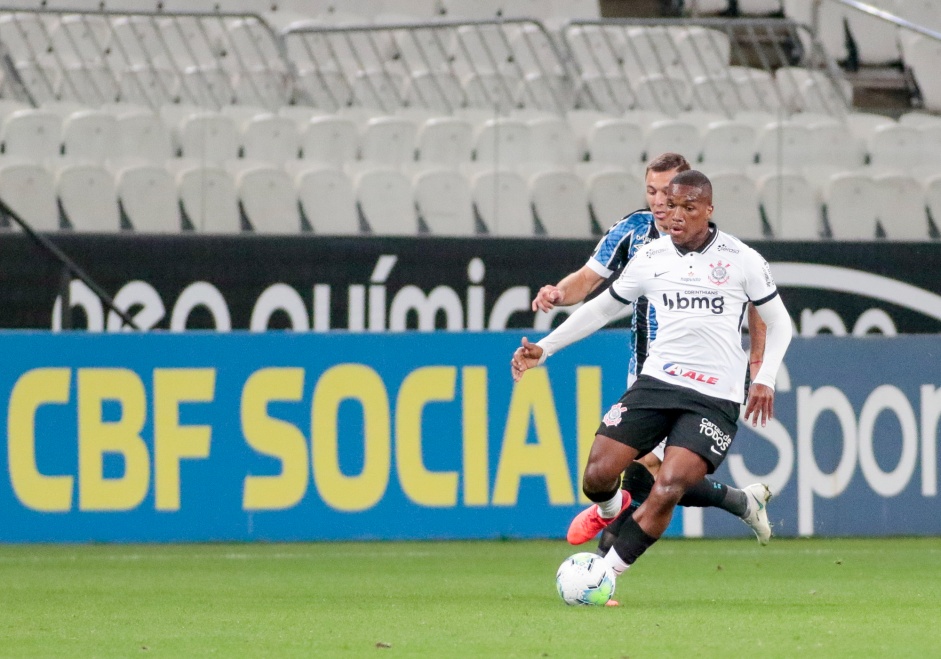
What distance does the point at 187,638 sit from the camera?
6.00m

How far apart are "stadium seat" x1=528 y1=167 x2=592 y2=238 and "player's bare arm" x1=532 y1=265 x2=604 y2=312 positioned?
5.44 meters

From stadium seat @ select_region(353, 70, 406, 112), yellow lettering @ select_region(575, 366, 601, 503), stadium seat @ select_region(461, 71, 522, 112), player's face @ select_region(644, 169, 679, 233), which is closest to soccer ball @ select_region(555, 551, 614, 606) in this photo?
player's face @ select_region(644, 169, 679, 233)

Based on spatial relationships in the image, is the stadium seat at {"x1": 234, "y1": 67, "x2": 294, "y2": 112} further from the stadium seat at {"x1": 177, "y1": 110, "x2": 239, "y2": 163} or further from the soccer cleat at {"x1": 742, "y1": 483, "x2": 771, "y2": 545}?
the soccer cleat at {"x1": 742, "y1": 483, "x2": 771, "y2": 545}

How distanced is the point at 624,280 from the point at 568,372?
161 inches

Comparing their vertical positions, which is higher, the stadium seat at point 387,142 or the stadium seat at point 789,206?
the stadium seat at point 387,142

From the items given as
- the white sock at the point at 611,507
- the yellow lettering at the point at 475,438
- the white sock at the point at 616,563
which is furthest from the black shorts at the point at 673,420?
the yellow lettering at the point at 475,438

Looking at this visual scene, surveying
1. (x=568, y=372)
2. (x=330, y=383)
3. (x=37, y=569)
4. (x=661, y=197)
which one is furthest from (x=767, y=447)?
(x=37, y=569)

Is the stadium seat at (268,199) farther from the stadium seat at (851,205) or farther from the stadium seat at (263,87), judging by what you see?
the stadium seat at (851,205)

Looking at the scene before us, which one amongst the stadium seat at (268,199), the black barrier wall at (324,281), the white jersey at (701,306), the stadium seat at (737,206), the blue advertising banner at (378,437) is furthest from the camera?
the stadium seat at (737,206)

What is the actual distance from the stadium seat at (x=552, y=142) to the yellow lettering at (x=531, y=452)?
Answer: 316 centimetres

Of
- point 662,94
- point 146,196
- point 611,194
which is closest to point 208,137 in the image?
point 146,196

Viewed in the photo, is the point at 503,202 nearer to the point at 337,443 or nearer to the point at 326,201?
the point at 326,201

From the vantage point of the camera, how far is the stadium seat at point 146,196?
1254 centimetres

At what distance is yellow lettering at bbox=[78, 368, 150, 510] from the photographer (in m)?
10.7
